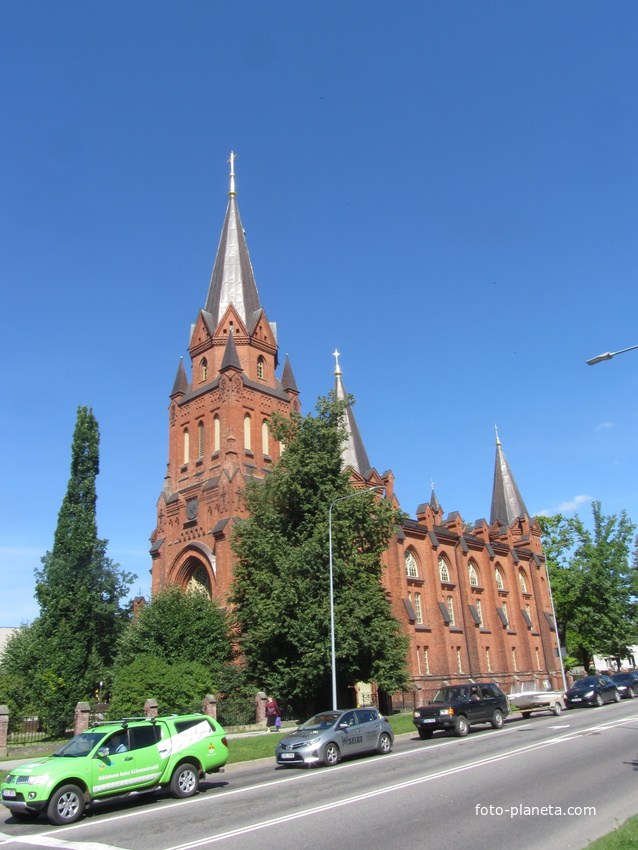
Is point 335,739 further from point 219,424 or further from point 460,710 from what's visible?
point 219,424

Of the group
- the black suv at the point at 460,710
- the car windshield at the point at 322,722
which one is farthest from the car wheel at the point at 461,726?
the car windshield at the point at 322,722

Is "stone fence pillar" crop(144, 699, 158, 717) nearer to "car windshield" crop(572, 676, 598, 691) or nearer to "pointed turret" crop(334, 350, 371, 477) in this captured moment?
"car windshield" crop(572, 676, 598, 691)

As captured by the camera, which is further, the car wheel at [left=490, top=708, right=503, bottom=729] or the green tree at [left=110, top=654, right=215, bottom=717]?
the green tree at [left=110, top=654, right=215, bottom=717]

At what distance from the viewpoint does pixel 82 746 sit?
501 inches

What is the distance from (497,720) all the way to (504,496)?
43.6 metres

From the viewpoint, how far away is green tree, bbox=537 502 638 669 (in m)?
55.2

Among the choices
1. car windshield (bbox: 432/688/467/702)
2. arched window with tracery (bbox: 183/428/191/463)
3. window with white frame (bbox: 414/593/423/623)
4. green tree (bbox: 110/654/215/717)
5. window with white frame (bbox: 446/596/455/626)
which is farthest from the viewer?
window with white frame (bbox: 446/596/455/626)

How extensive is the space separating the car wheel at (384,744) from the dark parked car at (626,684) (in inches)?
927

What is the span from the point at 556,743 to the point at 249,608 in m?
17.5

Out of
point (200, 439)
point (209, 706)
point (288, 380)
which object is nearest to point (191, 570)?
point (200, 439)

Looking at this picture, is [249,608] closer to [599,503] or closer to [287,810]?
[287,810]

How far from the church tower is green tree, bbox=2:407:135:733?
6344 millimetres

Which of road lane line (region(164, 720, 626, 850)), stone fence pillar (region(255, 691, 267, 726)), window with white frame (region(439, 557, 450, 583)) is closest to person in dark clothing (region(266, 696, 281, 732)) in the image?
stone fence pillar (region(255, 691, 267, 726))

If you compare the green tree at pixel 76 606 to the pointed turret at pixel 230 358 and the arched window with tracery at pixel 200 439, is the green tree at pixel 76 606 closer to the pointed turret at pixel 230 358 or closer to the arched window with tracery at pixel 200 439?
the arched window with tracery at pixel 200 439
